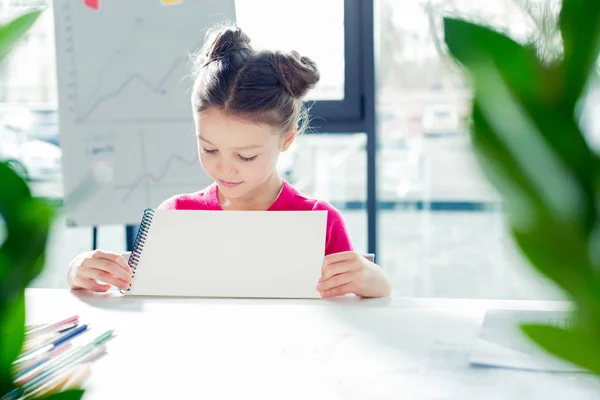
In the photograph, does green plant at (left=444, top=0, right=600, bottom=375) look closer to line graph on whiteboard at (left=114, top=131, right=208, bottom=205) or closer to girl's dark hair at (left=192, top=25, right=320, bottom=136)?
girl's dark hair at (left=192, top=25, right=320, bottom=136)

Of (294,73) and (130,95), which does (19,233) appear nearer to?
(294,73)

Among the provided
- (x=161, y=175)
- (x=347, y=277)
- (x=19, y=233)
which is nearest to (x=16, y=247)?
(x=19, y=233)

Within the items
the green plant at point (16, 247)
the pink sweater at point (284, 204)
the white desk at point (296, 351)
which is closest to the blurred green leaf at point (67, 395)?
the green plant at point (16, 247)

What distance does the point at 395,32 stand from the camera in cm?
320

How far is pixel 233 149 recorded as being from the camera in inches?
56.5

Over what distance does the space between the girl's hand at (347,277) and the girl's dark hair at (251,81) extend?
436 mm

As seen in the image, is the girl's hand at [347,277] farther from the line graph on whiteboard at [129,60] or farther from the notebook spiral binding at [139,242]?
the line graph on whiteboard at [129,60]

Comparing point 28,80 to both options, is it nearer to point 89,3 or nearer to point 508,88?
point 89,3

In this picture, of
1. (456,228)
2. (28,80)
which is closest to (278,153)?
(28,80)

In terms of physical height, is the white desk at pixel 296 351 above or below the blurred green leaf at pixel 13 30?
below

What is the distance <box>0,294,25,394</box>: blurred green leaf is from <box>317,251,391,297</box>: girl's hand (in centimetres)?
103

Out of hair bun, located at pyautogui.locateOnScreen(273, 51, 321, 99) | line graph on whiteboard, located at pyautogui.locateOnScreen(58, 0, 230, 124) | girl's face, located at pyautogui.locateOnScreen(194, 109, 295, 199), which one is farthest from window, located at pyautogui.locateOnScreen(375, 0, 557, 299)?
girl's face, located at pyautogui.locateOnScreen(194, 109, 295, 199)

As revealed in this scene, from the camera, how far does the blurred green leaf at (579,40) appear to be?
0.24 ft

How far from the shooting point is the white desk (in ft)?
2.43
